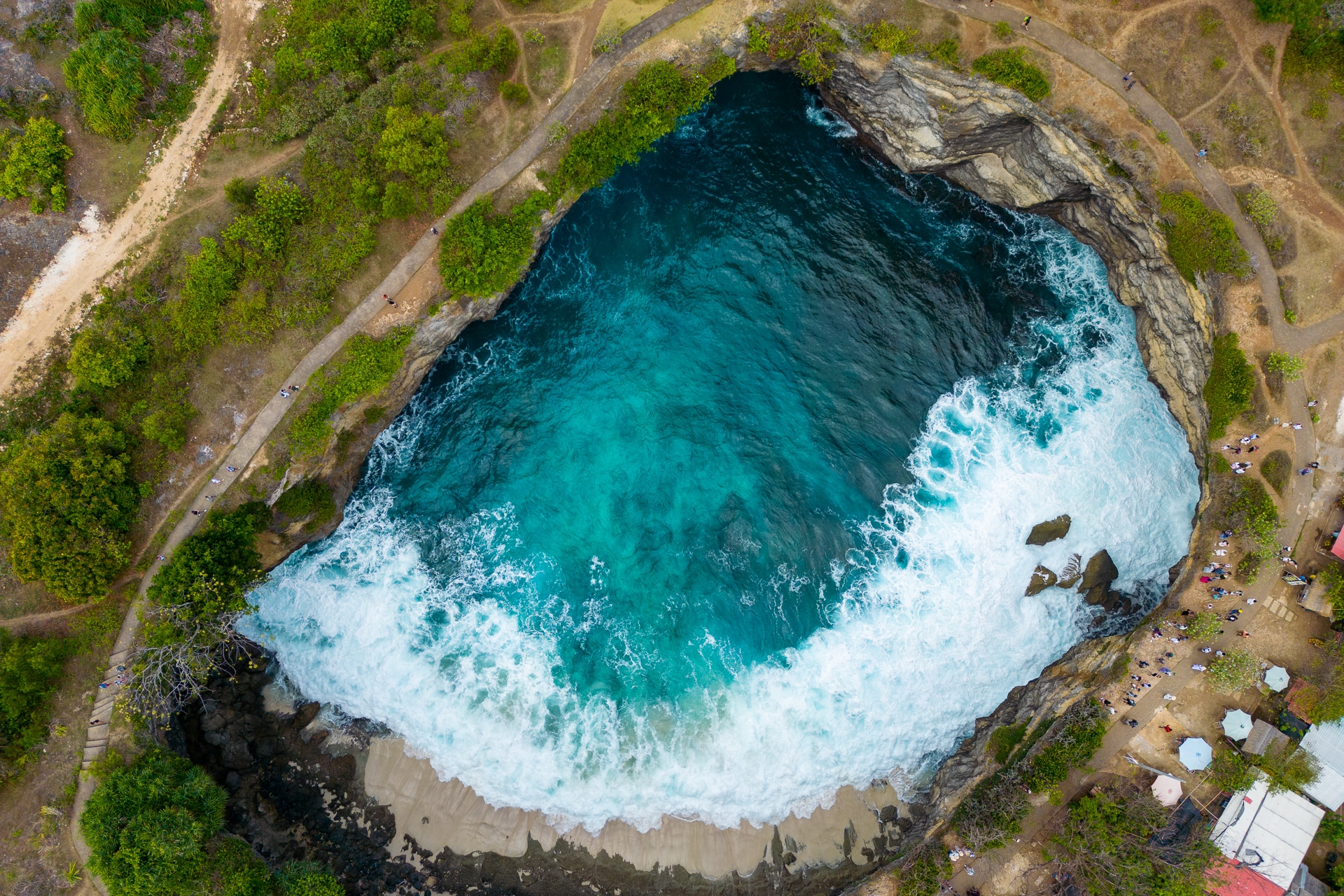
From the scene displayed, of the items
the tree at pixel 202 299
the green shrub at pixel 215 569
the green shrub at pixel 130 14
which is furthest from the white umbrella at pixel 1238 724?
the green shrub at pixel 130 14

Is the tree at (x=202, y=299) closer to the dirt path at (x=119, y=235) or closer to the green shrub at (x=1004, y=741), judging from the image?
the dirt path at (x=119, y=235)

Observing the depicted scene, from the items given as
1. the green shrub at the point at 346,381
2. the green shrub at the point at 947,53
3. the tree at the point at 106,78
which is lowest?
the green shrub at the point at 346,381

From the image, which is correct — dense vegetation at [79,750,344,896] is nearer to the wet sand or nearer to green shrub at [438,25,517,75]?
the wet sand

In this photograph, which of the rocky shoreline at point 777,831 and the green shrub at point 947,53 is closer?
the green shrub at point 947,53

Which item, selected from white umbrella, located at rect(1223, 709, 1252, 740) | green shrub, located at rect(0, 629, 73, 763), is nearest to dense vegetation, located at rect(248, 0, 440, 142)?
green shrub, located at rect(0, 629, 73, 763)

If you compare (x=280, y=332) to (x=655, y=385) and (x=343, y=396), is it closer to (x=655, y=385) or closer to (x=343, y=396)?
(x=343, y=396)

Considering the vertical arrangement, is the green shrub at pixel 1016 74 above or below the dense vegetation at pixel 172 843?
above
